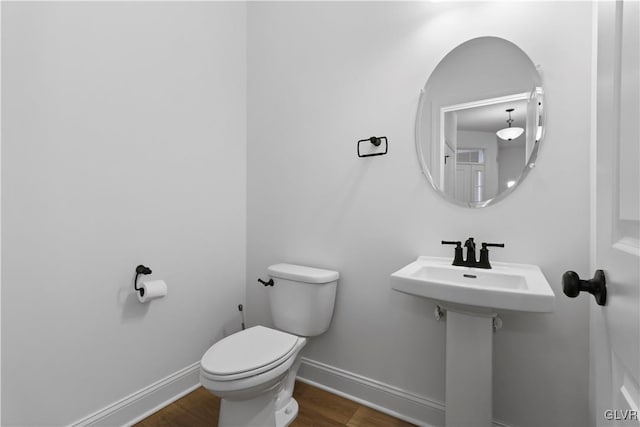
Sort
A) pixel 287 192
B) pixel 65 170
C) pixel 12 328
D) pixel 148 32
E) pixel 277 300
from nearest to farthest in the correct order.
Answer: pixel 12 328 → pixel 65 170 → pixel 148 32 → pixel 277 300 → pixel 287 192

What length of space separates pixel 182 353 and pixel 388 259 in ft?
4.39

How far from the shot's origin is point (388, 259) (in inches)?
64.0

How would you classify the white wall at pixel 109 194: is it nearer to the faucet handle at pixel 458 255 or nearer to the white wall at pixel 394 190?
the white wall at pixel 394 190

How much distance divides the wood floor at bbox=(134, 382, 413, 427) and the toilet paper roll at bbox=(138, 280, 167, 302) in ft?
2.16

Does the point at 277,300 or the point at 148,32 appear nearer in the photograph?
the point at 148,32

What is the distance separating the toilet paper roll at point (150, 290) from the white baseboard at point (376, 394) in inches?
38.6

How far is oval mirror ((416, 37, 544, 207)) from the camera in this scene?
4.30ft

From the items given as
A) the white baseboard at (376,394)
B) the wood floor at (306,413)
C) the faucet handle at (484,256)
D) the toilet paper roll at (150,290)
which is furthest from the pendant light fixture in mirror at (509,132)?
the toilet paper roll at (150,290)

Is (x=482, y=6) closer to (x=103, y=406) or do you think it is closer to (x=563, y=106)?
(x=563, y=106)

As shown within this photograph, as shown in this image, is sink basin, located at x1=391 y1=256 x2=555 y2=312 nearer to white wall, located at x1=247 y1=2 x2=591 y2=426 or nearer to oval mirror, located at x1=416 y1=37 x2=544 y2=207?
white wall, located at x1=247 y1=2 x2=591 y2=426

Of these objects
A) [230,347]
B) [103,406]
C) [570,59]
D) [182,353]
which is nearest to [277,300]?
[230,347]

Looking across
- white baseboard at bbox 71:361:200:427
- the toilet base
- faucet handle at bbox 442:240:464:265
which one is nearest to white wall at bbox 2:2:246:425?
white baseboard at bbox 71:361:200:427

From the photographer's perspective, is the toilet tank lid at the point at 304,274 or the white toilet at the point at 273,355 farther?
the toilet tank lid at the point at 304,274

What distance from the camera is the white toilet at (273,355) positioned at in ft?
3.98
